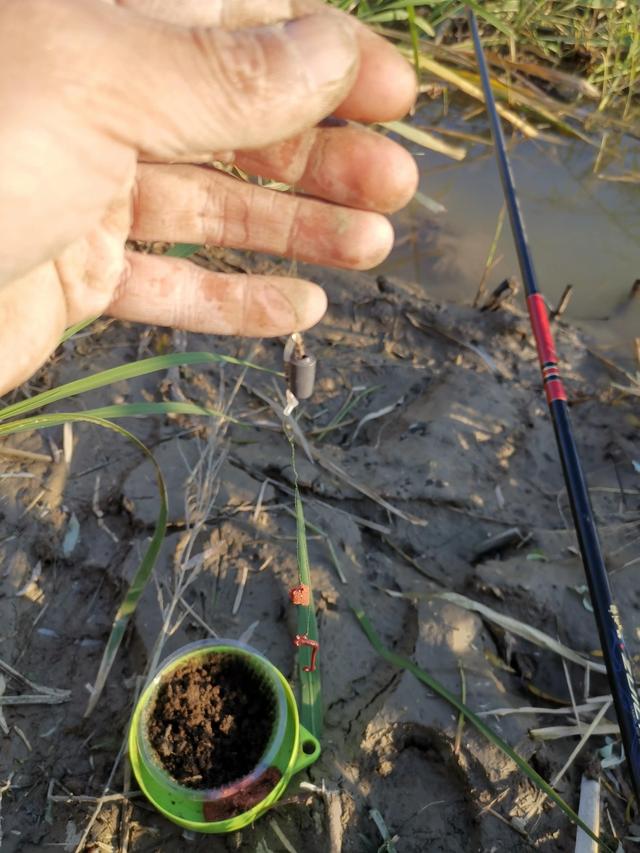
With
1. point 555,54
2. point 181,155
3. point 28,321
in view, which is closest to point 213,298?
point 28,321

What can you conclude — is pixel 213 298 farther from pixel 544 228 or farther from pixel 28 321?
pixel 544 228

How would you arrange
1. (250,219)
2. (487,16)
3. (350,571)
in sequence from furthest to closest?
(487,16) → (350,571) → (250,219)

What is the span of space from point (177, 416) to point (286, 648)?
101 cm

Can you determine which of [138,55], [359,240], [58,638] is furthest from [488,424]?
[138,55]

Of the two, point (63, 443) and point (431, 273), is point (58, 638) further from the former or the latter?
point (431, 273)

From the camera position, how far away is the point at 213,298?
7.29 ft

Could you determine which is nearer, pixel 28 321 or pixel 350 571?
pixel 28 321

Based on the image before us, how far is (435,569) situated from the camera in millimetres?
2357

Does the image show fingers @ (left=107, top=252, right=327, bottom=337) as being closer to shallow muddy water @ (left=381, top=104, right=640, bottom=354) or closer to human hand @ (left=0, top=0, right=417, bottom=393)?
human hand @ (left=0, top=0, right=417, bottom=393)

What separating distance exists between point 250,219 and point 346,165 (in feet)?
1.25

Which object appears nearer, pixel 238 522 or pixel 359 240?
pixel 359 240

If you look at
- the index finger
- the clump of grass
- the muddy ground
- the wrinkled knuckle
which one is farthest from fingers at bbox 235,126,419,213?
the clump of grass

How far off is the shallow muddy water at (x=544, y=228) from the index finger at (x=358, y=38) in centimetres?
201

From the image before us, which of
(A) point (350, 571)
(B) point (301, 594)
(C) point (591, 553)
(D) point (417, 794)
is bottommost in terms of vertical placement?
(D) point (417, 794)
